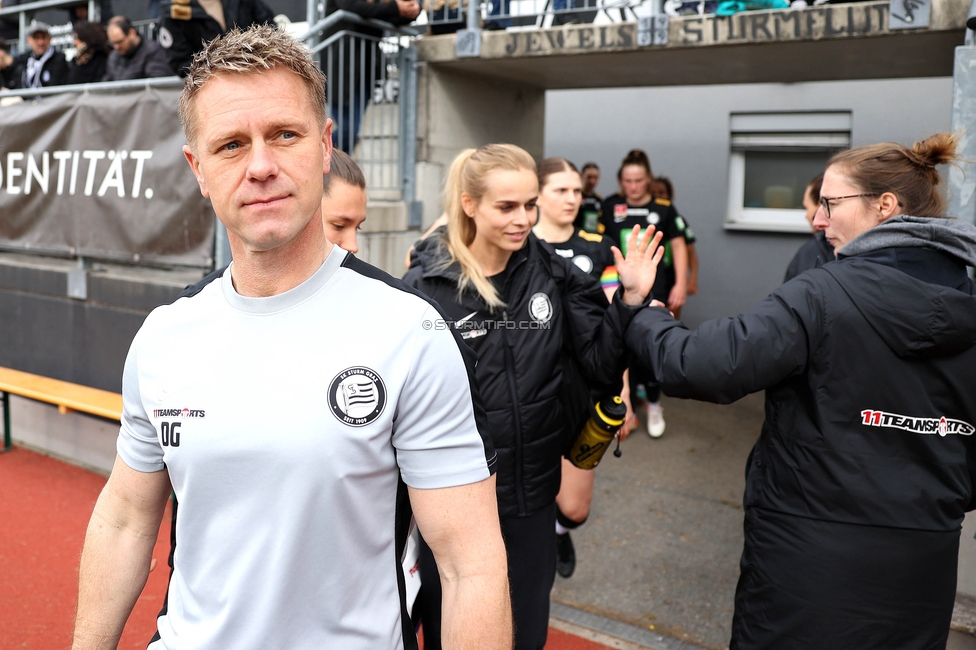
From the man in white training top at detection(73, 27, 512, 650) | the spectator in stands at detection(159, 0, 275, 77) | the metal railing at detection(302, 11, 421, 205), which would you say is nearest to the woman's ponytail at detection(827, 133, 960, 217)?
the man in white training top at detection(73, 27, 512, 650)

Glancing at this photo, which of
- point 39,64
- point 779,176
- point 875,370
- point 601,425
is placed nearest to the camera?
point 875,370

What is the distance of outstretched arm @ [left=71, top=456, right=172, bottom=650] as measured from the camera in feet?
5.61

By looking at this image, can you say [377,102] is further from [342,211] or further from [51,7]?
[51,7]

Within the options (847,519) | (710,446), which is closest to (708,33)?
(710,446)

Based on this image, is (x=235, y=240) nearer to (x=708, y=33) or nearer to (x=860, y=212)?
(x=860, y=212)

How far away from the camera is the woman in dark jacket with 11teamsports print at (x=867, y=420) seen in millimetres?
2283

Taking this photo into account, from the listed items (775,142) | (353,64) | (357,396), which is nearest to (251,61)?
(357,396)

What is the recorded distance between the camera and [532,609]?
2902 mm

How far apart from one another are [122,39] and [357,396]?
6490mm

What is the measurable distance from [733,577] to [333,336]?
3.56 meters

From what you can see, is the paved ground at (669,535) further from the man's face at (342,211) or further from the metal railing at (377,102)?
the metal railing at (377,102)

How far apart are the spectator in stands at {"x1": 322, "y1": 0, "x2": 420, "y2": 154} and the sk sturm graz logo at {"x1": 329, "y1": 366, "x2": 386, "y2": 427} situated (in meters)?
4.74

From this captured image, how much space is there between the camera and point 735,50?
550 cm

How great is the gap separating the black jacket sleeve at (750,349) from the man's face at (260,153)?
1278 mm
